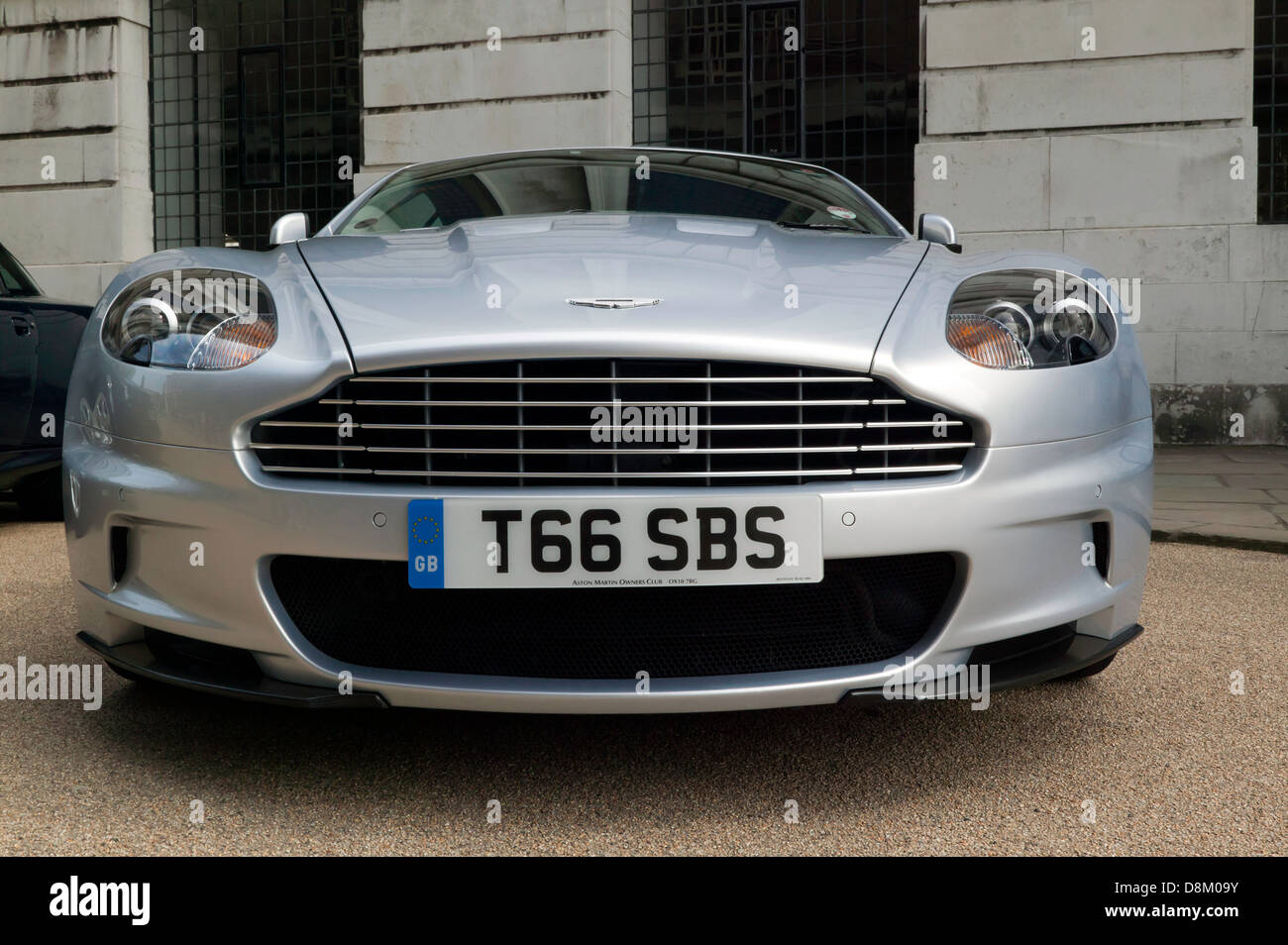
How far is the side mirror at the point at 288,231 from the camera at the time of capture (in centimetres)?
338

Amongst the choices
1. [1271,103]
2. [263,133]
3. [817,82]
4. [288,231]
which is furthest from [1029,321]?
[263,133]

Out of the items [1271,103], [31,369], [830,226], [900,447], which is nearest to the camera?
[900,447]

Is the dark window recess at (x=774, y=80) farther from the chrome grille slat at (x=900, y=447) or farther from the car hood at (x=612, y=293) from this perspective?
the chrome grille slat at (x=900, y=447)

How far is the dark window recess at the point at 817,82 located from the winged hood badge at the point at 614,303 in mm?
7665

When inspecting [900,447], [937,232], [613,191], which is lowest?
[900,447]

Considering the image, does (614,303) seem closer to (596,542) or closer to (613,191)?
(596,542)

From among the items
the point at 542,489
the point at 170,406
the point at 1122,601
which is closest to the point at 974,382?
the point at 1122,601

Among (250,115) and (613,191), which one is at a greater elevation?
(250,115)

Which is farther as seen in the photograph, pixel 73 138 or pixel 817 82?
pixel 73 138

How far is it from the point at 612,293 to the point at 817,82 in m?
7.93

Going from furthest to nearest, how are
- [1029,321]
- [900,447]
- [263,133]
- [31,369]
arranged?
[263,133] < [31,369] < [1029,321] < [900,447]

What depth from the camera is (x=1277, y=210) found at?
332 inches

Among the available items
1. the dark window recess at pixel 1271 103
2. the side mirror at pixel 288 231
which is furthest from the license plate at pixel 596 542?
the dark window recess at pixel 1271 103

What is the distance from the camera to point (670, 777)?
2.22 metres
